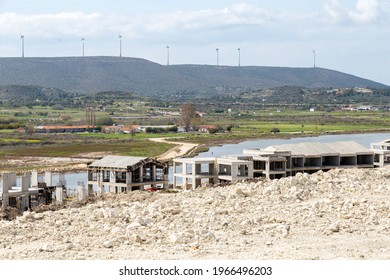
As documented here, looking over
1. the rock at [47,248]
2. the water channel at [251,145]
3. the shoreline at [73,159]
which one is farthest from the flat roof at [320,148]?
the rock at [47,248]

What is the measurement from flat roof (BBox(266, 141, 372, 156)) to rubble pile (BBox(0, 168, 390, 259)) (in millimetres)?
13674

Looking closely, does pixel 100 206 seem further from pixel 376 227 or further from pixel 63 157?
pixel 63 157

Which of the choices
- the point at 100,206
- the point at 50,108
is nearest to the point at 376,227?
the point at 100,206

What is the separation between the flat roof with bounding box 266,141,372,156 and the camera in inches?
1083

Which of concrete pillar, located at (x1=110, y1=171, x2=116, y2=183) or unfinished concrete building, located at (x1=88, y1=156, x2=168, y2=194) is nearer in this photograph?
unfinished concrete building, located at (x1=88, y1=156, x2=168, y2=194)

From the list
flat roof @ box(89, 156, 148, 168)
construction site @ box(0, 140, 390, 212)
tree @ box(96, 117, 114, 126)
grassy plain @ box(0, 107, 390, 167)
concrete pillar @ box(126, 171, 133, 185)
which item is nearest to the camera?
construction site @ box(0, 140, 390, 212)

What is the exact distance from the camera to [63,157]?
145 ft

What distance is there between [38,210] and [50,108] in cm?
9739

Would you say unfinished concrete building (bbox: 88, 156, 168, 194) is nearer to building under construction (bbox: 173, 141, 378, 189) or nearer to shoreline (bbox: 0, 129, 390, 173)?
building under construction (bbox: 173, 141, 378, 189)

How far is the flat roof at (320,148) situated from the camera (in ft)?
90.3

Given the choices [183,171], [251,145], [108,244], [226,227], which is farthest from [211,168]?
[251,145]

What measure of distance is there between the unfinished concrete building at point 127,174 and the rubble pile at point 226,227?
9.38m

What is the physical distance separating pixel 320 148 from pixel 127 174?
8.07m

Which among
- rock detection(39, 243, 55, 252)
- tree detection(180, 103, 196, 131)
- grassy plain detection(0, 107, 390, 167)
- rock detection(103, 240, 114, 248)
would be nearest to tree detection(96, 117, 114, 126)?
grassy plain detection(0, 107, 390, 167)
